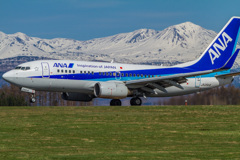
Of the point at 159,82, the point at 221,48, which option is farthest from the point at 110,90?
the point at 221,48

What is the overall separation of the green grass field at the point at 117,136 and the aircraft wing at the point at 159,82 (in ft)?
43.2

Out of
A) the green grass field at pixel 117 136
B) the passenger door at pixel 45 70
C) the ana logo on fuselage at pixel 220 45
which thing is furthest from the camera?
the ana logo on fuselage at pixel 220 45

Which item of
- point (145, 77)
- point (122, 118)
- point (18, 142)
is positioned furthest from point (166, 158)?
point (145, 77)

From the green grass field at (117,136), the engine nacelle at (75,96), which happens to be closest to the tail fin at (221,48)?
the engine nacelle at (75,96)

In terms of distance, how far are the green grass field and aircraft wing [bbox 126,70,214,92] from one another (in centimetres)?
1317

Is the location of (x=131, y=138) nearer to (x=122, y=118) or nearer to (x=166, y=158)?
(x=166, y=158)

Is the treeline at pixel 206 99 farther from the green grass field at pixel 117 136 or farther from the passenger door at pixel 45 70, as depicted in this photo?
A: the green grass field at pixel 117 136

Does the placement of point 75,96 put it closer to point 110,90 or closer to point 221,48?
point 110,90

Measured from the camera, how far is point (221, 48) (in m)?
55.3

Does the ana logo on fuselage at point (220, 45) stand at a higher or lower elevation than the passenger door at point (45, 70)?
higher

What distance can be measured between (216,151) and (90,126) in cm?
953

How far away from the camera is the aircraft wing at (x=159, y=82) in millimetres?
46188

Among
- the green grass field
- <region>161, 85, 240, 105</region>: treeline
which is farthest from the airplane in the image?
the green grass field

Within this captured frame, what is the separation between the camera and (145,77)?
164 feet
